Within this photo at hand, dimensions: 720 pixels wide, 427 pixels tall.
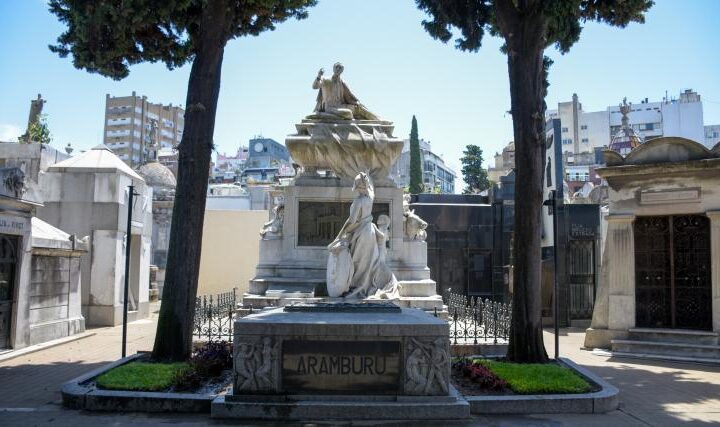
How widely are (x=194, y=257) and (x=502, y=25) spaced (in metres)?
6.60

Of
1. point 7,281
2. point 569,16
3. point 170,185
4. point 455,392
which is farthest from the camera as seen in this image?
point 170,185

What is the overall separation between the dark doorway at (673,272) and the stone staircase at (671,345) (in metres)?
0.60

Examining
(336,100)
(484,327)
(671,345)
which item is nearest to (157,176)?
(336,100)

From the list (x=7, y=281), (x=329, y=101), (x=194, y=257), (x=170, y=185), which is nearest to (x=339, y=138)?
(x=329, y=101)

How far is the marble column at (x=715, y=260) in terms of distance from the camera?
42.0 ft

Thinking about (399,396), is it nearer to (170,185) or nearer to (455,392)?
(455,392)

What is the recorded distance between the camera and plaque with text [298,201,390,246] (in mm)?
15016

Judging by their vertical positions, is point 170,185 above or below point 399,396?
above

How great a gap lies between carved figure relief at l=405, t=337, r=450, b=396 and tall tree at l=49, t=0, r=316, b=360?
14.0 ft

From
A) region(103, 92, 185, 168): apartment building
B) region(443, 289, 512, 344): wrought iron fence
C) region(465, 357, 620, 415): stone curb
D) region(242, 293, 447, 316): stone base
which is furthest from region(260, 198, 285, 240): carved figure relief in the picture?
region(103, 92, 185, 168): apartment building

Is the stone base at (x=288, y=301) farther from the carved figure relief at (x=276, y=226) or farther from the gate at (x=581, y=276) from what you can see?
the gate at (x=581, y=276)

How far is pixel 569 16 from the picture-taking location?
10.7 m

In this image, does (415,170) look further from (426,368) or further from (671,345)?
(426,368)

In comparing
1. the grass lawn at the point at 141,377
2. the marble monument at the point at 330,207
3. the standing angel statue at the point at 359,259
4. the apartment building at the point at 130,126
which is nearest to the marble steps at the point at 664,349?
the marble monument at the point at 330,207
